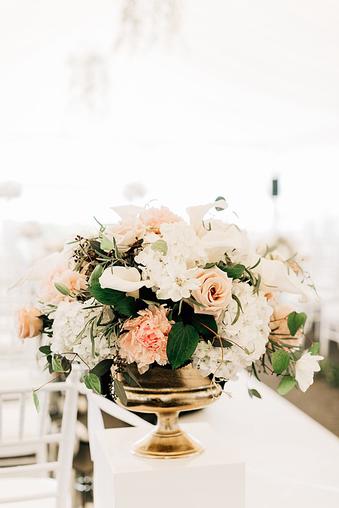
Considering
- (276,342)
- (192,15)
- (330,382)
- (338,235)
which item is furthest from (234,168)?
(276,342)

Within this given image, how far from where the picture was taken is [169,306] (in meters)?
0.92

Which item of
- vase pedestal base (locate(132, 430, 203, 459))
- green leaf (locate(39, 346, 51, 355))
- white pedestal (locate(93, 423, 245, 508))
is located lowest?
white pedestal (locate(93, 423, 245, 508))

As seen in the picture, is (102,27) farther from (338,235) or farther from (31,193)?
(338,235)

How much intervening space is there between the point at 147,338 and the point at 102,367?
105mm

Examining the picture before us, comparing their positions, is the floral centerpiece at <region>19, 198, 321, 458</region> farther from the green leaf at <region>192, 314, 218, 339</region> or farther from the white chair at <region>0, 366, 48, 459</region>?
the white chair at <region>0, 366, 48, 459</region>

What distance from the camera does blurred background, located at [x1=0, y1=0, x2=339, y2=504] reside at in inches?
201

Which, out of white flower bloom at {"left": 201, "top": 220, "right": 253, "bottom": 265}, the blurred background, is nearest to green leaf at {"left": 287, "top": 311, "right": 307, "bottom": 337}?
white flower bloom at {"left": 201, "top": 220, "right": 253, "bottom": 265}

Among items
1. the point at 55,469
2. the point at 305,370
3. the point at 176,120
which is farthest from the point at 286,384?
the point at 176,120

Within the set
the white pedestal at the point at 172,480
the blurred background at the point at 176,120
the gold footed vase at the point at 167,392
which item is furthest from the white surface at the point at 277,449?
the blurred background at the point at 176,120

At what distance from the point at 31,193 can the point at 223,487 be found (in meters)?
6.92

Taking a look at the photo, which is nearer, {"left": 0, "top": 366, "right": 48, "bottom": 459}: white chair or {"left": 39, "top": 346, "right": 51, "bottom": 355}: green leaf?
{"left": 39, "top": 346, "right": 51, "bottom": 355}: green leaf

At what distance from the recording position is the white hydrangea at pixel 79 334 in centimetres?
93

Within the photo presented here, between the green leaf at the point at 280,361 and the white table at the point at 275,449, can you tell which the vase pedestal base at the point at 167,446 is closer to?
the white table at the point at 275,449

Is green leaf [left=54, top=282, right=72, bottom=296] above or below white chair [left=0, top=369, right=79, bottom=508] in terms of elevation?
above
